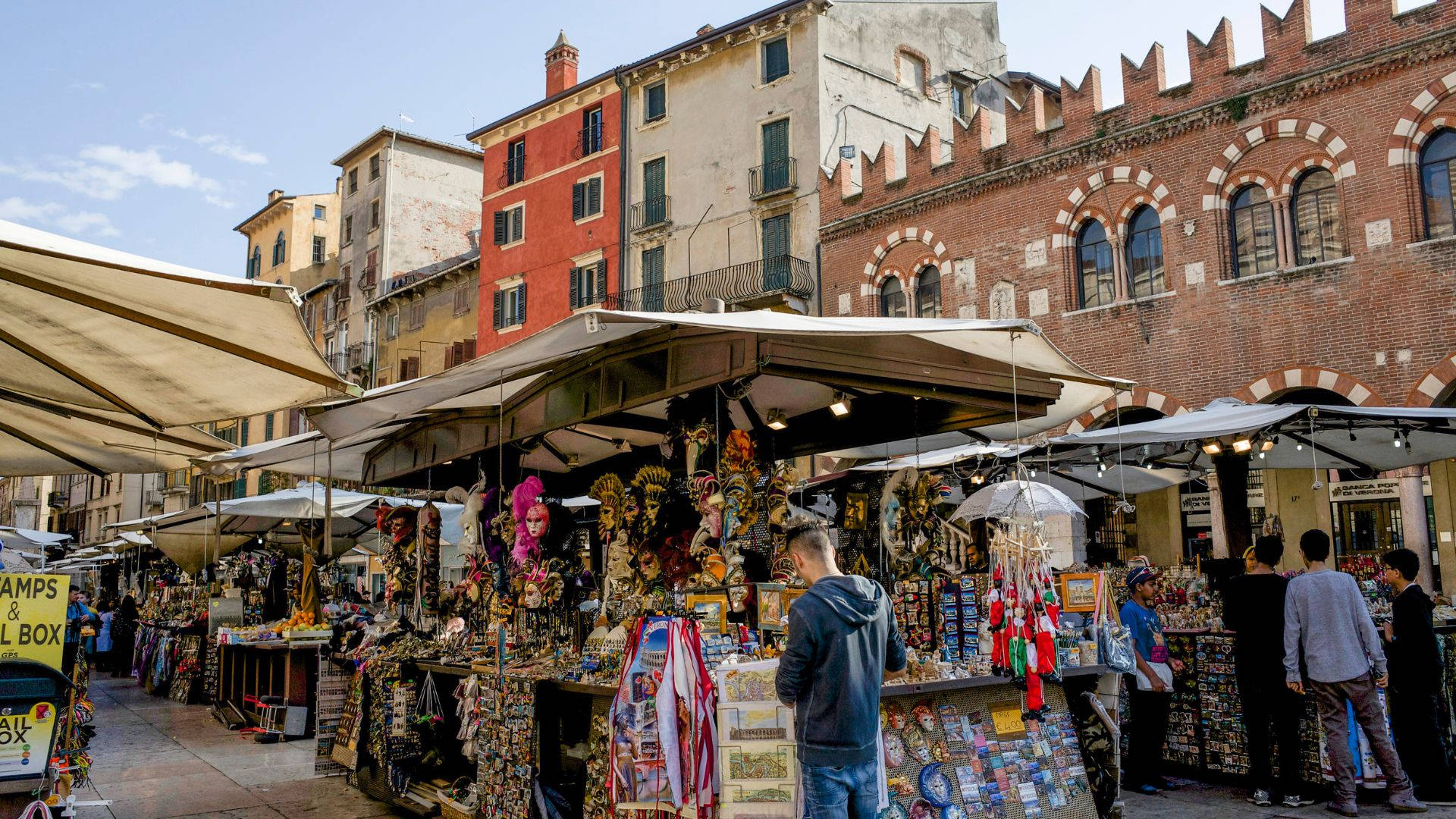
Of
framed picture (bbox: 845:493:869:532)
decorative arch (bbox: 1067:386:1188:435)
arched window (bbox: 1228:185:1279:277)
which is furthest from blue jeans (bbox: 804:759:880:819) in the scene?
arched window (bbox: 1228:185:1279:277)

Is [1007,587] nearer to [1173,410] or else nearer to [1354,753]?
[1354,753]

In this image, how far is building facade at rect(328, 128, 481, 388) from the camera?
38250mm

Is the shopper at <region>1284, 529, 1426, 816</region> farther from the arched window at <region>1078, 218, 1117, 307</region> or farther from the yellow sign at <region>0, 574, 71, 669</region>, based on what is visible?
the arched window at <region>1078, 218, 1117, 307</region>

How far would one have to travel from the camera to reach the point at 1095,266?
63.0ft

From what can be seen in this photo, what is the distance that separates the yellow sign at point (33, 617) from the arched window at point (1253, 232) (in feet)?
55.5

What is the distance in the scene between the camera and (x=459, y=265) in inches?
1309

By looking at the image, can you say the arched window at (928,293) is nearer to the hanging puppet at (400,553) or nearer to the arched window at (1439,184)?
the arched window at (1439,184)

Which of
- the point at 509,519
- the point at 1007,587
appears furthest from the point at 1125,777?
the point at 509,519

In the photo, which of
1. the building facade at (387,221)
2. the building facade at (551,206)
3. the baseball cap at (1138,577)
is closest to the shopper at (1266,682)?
the baseball cap at (1138,577)

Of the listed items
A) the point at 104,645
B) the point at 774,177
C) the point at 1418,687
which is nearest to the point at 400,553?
the point at 1418,687

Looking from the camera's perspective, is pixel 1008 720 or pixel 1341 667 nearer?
pixel 1008 720

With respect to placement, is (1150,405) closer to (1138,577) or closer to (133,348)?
(1138,577)

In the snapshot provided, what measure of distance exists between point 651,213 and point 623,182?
1450 millimetres

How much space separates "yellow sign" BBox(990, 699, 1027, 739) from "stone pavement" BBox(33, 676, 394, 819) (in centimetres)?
431
